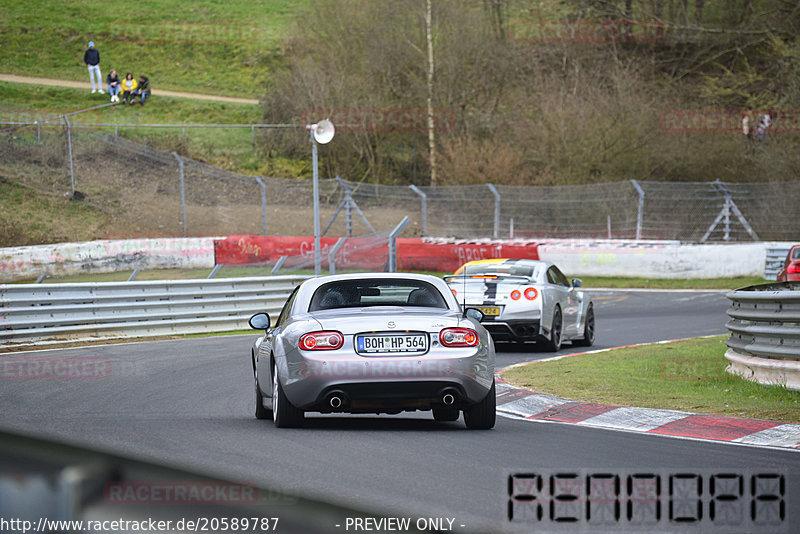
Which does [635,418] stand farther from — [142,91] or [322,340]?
[142,91]

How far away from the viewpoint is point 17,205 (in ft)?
116

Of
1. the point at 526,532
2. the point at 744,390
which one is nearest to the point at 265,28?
the point at 744,390

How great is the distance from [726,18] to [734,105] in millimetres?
6671

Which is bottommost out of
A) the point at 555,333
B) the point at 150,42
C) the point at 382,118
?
the point at 555,333

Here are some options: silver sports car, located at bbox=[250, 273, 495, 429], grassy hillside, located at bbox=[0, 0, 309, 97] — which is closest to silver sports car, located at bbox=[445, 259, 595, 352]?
silver sports car, located at bbox=[250, 273, 495, 429]

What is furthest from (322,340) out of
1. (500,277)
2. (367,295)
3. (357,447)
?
(500,277)

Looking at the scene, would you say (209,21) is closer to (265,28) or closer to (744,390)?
(265,28)

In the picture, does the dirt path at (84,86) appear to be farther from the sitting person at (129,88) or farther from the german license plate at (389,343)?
the german license plate at (389,343)

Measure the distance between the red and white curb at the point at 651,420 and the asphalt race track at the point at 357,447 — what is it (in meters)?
0.37

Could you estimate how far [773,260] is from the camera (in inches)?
1204

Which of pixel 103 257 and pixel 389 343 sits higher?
pixel 389 343

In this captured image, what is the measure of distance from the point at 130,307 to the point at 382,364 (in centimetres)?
1146

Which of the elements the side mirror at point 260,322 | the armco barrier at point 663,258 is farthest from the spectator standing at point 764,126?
the side mirror at point 260,322

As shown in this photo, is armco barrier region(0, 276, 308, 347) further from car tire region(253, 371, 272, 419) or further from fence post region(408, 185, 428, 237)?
fence post region(408, 185, 428, 237)
